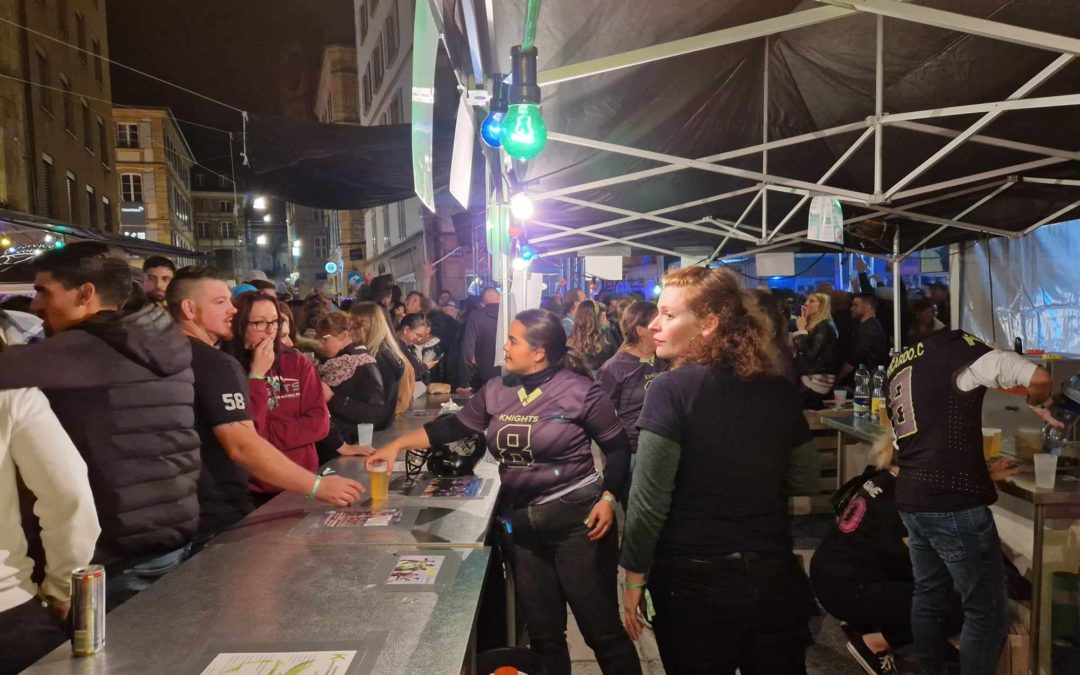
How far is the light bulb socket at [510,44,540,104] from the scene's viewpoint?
3.28 meters

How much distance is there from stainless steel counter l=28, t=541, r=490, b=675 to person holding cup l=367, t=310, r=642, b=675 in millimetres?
702

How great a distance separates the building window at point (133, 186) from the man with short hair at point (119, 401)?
5296 centimetres

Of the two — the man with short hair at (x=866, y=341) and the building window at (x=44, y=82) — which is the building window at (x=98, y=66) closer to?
the building window at (x=44, y=82)

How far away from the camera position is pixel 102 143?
997 inches

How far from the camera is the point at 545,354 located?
3186 mm

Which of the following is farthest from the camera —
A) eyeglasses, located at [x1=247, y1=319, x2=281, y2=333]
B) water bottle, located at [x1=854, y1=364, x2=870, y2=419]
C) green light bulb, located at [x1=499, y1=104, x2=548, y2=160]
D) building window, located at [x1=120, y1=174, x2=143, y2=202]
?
building window, located at [x1=120, y1=174, x2=143, y2=202]

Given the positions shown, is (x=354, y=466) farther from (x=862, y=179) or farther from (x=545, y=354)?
(x=862, y=179)

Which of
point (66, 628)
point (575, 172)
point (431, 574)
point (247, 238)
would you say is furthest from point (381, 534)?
point (247, 238)

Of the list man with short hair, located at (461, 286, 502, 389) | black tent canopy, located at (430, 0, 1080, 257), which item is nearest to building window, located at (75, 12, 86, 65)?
black tent canopy, located at (430, 0, 1080, 257)

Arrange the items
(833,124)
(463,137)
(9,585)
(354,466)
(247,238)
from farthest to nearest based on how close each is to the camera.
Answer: (247,238)
(833,124)
(354,466)
(463,137)
(9,585)

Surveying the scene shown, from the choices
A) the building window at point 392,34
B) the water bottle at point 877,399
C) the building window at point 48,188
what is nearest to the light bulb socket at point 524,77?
the water bottle at point 877,399

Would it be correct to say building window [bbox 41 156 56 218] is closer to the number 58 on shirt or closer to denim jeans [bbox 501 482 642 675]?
the number 58 on shirt

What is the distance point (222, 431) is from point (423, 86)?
1.66 metres

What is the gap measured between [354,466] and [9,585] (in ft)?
6.06
